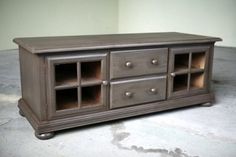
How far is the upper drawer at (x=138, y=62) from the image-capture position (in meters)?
1.76

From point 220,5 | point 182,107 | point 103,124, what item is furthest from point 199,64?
point 220,5

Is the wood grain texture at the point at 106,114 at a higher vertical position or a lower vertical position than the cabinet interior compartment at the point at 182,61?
lower

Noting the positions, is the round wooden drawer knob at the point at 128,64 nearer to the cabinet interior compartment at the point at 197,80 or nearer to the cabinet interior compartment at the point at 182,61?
the cabinet interior compartment at the point at 182,61

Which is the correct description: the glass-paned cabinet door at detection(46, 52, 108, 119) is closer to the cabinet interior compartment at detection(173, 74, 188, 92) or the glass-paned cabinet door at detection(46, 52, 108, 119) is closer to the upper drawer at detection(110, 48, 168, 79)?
the upper drawer at detection(110, 48, 168, 79)

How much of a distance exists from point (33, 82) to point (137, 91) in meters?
0.60

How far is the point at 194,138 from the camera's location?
1.68 m

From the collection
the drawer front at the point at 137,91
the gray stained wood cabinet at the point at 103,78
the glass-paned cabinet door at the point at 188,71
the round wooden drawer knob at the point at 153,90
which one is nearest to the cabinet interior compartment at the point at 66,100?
the gray stained wood cabinet at the point at 103,78

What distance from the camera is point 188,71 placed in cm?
203

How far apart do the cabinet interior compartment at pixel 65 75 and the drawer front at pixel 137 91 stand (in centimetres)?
23

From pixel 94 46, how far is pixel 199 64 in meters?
0.82

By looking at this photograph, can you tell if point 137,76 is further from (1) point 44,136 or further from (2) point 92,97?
(1) point 44,136

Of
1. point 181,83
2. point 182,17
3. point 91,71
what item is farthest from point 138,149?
point 182,17

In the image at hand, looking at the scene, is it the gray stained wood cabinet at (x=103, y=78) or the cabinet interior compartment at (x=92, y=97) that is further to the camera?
the cabinet interior compartment at (x=92, y=97)

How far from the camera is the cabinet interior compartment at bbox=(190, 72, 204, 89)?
7.01 ft
